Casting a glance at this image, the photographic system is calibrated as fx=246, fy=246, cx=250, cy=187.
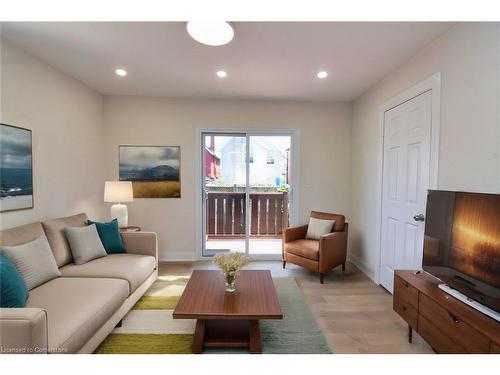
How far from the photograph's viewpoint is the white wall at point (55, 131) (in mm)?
2213

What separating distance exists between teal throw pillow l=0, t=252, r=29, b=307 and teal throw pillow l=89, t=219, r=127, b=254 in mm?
1141

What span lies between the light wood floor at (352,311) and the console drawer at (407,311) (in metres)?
0.23

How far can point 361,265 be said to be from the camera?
3543 mm

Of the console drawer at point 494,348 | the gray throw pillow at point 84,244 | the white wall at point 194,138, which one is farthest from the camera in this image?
the white wall at point 194,138

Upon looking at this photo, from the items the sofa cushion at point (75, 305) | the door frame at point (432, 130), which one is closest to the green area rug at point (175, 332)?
the sofa cushion at point (75, 305)

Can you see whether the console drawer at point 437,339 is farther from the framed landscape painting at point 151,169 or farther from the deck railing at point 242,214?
the framed landscape painting at point 151,169

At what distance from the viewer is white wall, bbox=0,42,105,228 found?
221cm

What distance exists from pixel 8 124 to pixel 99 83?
1.32 meters

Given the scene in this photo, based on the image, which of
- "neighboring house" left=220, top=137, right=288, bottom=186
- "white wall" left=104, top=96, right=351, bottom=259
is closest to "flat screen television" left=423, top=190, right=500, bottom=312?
"white wall" left=104, top=96, right=351, bottom=259

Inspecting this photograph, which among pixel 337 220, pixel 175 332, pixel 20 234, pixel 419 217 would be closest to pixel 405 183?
pixel 419 217

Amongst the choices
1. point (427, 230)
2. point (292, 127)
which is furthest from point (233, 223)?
point (427, 230)

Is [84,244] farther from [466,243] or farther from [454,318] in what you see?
[466,243]

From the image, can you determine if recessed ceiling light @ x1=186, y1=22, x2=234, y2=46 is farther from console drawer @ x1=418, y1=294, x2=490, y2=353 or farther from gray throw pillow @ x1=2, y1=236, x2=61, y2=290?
console drawer @ x1=418, y1=294, x2=490, y2=353
